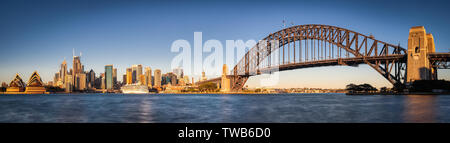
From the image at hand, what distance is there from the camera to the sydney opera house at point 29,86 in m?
143

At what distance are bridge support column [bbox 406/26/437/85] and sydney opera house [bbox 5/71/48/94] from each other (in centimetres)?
14399

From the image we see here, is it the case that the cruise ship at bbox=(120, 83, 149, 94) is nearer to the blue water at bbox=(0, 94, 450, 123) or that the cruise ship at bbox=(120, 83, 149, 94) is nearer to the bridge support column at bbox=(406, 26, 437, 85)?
the bridge support column at bbox=(406, 26, 437, 85)

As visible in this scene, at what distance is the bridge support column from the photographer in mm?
47219

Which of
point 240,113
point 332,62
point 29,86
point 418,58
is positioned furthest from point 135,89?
point 240,113

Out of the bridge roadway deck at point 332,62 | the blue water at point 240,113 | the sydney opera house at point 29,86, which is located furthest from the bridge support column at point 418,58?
the sydney opera house at point 29,86

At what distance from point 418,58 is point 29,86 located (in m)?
148

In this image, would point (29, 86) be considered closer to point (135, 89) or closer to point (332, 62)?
point (135, 89)

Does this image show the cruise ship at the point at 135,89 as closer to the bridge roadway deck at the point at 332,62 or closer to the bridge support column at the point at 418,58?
the bridge roadway deck at the point at 332,62

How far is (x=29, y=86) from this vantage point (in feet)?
479

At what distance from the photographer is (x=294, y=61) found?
204ft

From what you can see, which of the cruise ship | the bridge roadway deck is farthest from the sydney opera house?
the bridge roadway deck

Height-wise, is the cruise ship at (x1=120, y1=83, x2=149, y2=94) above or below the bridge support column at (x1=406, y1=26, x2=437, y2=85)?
below
